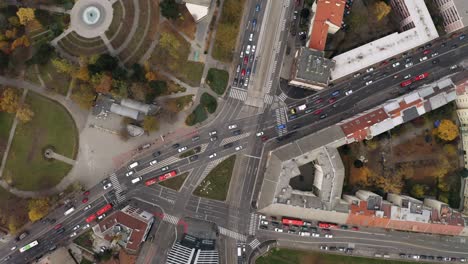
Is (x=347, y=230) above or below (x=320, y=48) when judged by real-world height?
below

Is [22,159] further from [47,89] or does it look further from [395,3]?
[395,3]

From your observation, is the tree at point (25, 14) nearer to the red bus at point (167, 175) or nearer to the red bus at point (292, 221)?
the red bus at point (167, 175)

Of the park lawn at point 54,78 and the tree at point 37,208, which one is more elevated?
the park lawn at point 54,78

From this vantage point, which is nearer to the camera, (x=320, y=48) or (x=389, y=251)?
(x=320, y=48)

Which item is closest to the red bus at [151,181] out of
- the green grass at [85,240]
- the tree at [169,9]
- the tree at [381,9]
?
the green grass at [85,240]

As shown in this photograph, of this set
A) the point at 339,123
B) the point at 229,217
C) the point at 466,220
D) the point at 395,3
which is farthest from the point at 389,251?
the point at 395,3

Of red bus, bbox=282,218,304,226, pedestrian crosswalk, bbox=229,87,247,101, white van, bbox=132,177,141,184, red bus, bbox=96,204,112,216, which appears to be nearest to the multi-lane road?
white van, bbox=132,177,141,184

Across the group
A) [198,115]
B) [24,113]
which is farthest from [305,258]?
[24,113]
